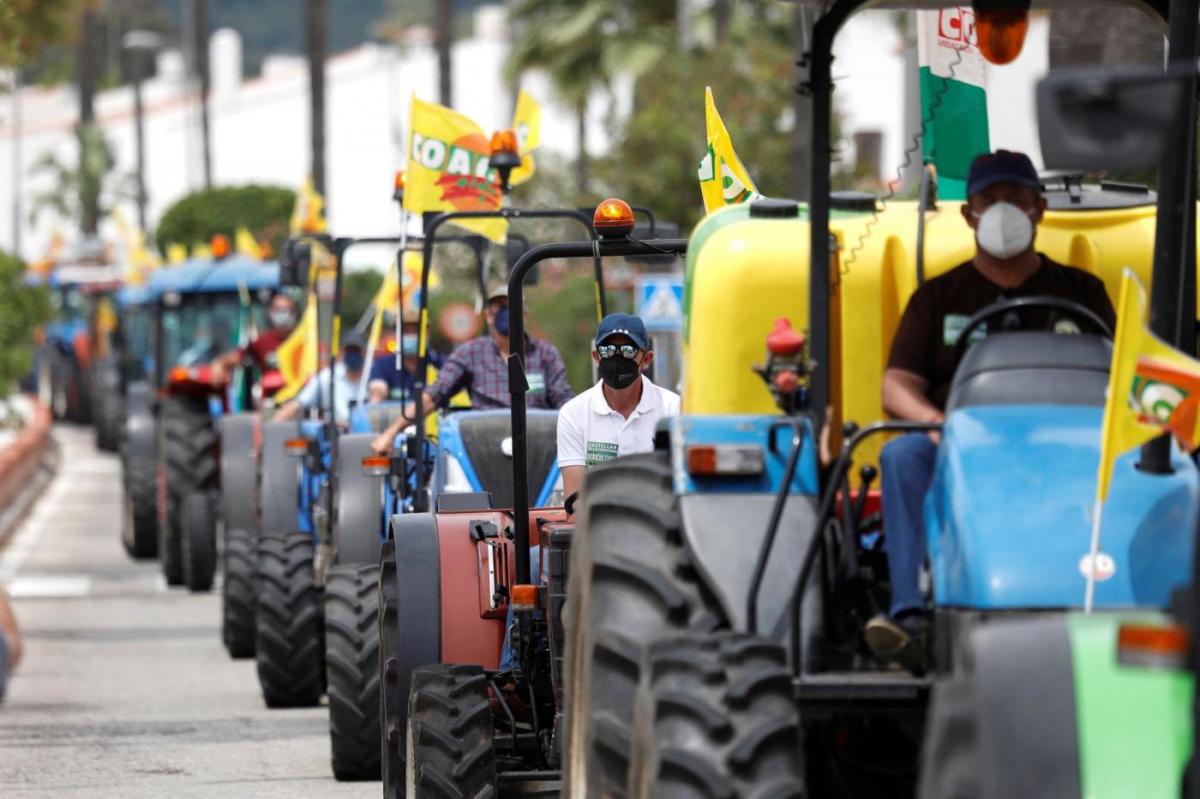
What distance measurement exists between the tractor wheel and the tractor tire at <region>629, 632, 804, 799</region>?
3709 millimetres

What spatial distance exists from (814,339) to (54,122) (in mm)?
97908

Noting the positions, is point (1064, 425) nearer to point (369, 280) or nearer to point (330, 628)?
point (330, 628)

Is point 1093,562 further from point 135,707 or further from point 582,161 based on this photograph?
point 582,161

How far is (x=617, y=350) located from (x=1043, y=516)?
435 centimetres

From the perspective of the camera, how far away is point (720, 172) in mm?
11859

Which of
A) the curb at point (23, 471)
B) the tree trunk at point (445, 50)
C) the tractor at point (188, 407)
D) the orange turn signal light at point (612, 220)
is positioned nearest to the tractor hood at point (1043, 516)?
the orange turn signal light at point (612, 220)

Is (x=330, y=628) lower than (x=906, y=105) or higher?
lower

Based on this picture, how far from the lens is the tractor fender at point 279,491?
1692cm

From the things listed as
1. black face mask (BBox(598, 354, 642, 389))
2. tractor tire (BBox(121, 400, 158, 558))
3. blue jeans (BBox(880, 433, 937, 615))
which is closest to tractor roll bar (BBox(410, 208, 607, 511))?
black face mask (BBox(598, 354, 642, 389))

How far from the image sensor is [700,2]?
45.9 m

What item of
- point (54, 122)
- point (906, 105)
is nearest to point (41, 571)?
point (906, 105)

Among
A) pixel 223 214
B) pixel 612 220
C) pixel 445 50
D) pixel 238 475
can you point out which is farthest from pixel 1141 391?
pixel 223 214

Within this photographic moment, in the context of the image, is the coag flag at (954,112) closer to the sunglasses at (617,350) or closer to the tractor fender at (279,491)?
the sunglasses at (617,350)

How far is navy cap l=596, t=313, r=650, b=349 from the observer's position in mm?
10109
